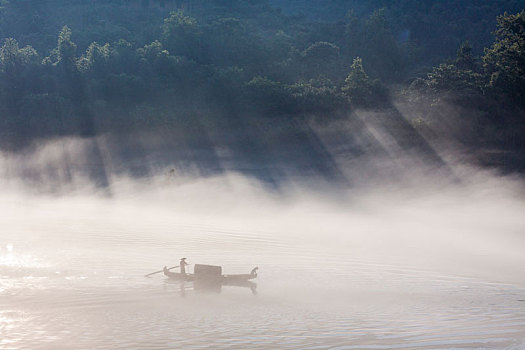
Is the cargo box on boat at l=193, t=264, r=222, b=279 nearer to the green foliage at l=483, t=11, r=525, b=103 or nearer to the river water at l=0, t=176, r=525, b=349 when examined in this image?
the river water at l=0, t=176, r=525, b=349

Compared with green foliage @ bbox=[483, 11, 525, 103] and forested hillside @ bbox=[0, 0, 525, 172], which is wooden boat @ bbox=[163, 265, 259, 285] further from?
green foliage @ bbox=[483, 11, 525, 103]

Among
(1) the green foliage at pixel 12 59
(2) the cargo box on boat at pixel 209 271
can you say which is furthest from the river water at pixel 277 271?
(1) the green foliage at pixel 12 59

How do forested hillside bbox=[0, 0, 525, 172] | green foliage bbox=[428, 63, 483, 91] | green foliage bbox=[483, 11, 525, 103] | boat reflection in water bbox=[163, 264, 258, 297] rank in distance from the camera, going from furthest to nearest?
green foliage bbox=[428, 63, 483, 91]
forested hillside bbox=[0, 0, 525, 172]
green foliage bbox=[483, 11, 525, 103]
boat reflection in water bbox=[163, 264, 258, 297]

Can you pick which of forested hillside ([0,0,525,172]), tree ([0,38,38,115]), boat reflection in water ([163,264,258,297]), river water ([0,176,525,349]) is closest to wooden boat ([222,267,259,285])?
boat reflection in water ([163,264,258,297])

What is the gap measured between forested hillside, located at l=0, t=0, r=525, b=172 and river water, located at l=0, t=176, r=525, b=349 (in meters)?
14.8

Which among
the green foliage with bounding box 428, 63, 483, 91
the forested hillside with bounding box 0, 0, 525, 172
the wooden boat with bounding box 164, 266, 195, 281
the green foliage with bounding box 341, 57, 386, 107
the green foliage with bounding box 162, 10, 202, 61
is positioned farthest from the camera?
the green foliage with bounding box 162, 10, 202, 61

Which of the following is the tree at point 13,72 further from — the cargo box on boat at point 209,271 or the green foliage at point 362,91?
the cargo box on boat at point 209,271

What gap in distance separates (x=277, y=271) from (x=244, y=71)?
44.1 meters

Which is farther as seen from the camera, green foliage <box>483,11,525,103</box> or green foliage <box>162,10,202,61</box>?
green foliage <box>162,10,202,61</box>

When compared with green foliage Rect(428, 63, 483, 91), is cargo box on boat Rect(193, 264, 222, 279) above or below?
below

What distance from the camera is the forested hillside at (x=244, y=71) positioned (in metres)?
52.3

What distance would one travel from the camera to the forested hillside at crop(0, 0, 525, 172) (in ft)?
172

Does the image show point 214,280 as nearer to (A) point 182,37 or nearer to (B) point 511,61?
(B) point 511,61

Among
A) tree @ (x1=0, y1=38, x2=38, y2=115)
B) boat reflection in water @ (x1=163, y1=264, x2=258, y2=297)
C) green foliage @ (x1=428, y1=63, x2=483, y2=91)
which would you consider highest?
tree @ (x1=0, y1=38, x2=38, y2=115)
